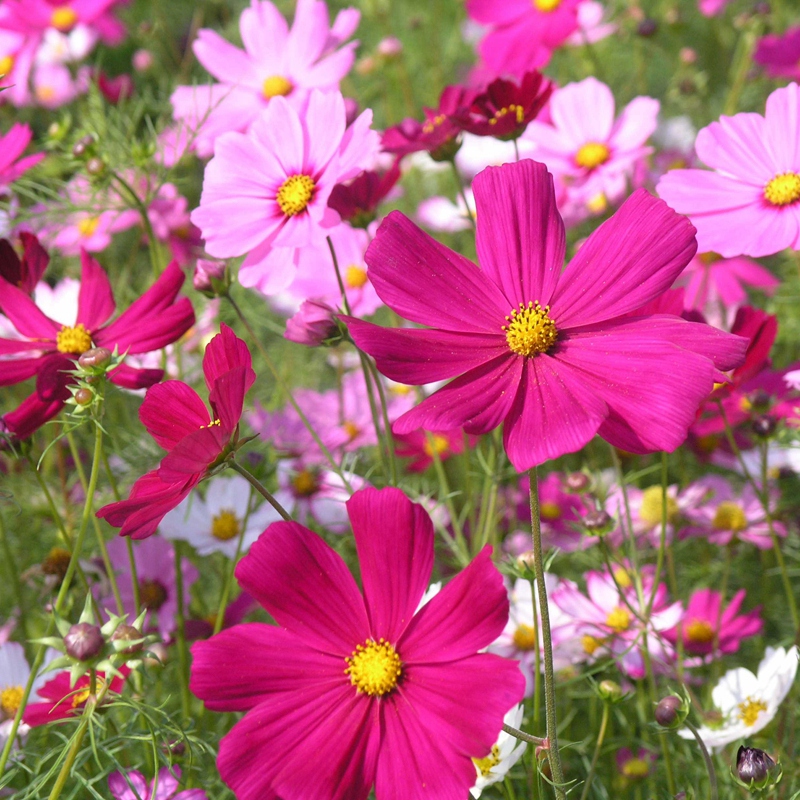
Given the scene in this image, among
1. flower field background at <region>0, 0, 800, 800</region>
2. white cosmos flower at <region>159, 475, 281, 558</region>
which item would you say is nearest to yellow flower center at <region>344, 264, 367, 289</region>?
flower field background at <region>0, 0, 800, 800</region>

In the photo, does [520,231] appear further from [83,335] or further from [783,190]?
[83,335]

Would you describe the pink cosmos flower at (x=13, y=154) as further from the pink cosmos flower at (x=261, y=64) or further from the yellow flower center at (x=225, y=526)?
the yellow flower center at (x=225, y=526)

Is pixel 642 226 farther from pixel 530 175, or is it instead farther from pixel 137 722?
pixel 137 722

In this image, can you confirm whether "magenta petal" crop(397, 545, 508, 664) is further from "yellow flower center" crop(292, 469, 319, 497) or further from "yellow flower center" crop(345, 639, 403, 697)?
"yellow flower center" crop(292, 469, 319, 497)

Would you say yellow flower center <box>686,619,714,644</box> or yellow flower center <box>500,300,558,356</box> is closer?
yellow flower center <box>500,300,558,356</box>

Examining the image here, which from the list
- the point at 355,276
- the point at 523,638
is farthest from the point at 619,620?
the point at 355,276

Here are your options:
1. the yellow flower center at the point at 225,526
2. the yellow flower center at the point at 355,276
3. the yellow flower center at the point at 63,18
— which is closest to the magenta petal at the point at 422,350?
the yellow flower center at the point at 225,526

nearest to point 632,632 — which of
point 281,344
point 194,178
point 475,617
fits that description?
point 475,617
